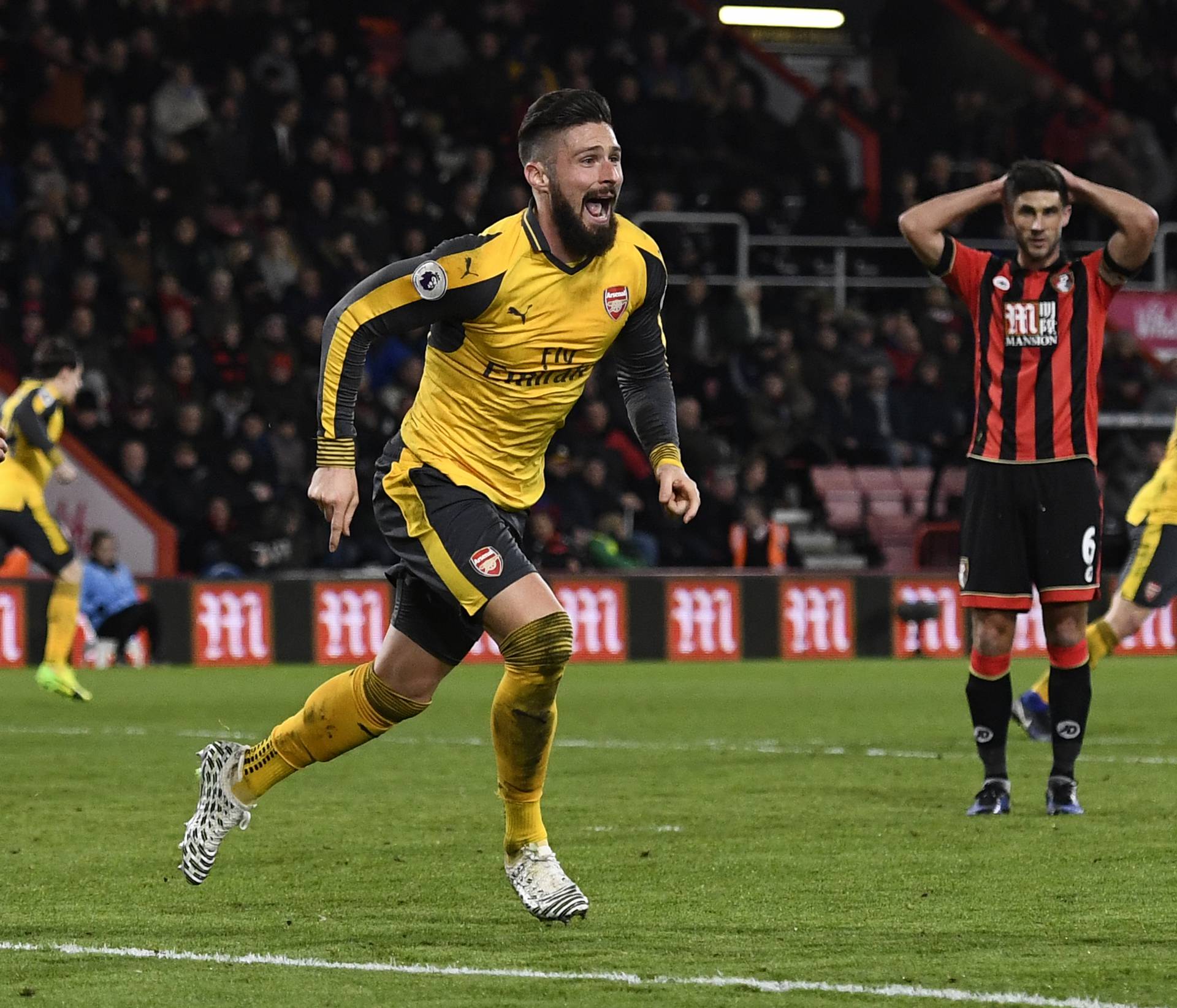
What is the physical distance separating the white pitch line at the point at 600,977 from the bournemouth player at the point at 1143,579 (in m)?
6.61

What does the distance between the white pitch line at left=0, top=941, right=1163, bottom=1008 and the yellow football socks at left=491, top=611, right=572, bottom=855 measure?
3.22ft

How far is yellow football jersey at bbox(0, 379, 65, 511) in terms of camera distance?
1461cm

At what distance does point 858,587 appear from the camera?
20.8 m

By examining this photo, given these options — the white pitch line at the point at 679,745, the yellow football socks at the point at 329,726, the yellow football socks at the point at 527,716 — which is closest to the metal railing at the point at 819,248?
the white pitch line at the point at 679,745

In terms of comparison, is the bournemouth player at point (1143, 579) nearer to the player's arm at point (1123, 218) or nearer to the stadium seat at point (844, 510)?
the player's arm at point (1123, 218)

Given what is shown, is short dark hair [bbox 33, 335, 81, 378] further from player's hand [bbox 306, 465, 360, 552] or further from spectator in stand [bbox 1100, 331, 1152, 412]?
spectator in stand [bbox 1100, 331, 1152, 412]

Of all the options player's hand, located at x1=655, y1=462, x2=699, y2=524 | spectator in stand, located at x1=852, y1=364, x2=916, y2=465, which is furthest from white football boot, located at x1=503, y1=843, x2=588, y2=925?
spectator in stand, located at x1=852, y1=364, x2=916, y2=465

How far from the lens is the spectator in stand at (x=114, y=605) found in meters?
18.4

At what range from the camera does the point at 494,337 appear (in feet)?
20.2

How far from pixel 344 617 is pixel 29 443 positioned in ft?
16.9

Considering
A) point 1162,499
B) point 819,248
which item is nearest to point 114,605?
point 1162,499

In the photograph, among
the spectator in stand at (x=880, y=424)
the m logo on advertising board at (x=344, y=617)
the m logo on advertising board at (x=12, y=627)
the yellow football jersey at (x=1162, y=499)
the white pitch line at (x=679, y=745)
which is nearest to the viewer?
the white pitch line at (x=679, y=745)

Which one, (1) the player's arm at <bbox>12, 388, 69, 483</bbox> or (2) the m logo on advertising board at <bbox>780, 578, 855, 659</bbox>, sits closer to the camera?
(1) the player's arm at <bbox>12, 388, 69, 483</bbox>

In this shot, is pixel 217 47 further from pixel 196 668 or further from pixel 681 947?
pixel 681 947
